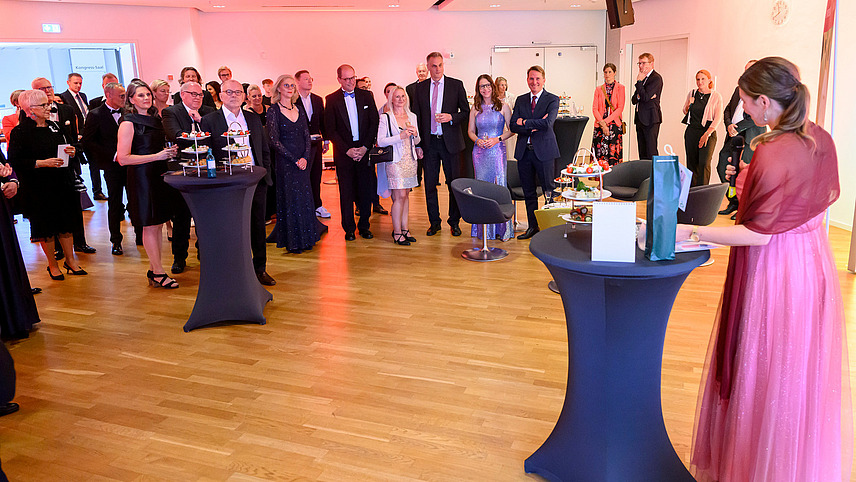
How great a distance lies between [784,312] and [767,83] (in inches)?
31.0

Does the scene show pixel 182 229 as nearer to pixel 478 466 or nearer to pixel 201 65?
pixel 478 466

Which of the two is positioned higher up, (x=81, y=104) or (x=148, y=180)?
(x=81, y=104)

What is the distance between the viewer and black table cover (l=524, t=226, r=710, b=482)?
2295 mm

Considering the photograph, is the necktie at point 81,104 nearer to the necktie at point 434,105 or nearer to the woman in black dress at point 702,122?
the necktie at point 434,105

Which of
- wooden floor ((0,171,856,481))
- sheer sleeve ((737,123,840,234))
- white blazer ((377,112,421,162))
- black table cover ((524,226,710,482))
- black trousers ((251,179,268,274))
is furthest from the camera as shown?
white blazer ((377,112,421,162))

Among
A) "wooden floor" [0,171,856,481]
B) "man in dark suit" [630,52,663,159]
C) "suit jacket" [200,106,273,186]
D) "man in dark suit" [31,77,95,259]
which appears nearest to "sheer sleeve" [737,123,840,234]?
"wooden floor" [0,171,856,481]

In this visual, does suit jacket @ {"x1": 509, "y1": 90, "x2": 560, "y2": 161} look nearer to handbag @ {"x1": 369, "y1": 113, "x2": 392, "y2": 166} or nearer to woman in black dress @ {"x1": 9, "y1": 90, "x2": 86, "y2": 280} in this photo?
handbag @ {"x1": 369, "y1": 113, "x2": 392, "y2": 166}

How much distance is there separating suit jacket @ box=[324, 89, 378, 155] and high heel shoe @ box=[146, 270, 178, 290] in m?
2.36


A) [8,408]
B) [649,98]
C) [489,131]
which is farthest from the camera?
[649,98]

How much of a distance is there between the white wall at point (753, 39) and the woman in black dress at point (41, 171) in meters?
7.61

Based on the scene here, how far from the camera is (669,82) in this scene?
40.8 ft

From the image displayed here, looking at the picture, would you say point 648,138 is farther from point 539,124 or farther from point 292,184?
point 292,184

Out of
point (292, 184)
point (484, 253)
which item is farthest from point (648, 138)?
point (292, 184)

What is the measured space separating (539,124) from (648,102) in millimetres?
3833
